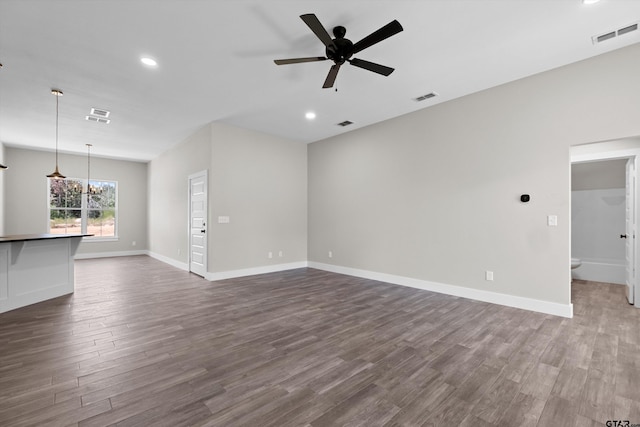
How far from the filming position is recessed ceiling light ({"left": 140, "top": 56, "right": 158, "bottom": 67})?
3.35 meters

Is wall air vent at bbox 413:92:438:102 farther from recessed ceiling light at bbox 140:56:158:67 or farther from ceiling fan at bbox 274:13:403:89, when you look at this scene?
recessed ceiling light at bbox 140:56:158:67

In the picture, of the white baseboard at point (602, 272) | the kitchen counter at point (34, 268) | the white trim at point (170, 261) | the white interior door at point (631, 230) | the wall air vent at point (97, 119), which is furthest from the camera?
Result: the white trim at point (170, 261)

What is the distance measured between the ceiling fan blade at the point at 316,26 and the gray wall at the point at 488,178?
2863 mm

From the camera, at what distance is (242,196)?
6.04 metres

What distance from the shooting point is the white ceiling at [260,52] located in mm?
2578

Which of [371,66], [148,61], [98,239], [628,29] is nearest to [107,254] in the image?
[98,239]

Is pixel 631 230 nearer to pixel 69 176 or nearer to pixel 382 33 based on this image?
pixel 382 33

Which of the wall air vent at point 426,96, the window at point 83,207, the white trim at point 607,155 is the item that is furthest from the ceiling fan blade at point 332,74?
the window at point 83,207

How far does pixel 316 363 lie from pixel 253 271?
13.0ft

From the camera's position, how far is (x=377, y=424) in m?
1.71

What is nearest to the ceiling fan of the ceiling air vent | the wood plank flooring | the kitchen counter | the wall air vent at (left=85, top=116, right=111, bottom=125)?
the ceiling air vent

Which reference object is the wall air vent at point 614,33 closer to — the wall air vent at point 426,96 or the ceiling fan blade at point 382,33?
the wall air vent at point 426,96

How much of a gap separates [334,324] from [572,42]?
414 cm

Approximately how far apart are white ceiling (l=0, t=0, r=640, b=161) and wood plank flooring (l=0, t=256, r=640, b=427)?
316 centimetres
